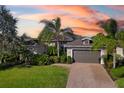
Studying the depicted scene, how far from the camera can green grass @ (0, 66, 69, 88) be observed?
20.0 m

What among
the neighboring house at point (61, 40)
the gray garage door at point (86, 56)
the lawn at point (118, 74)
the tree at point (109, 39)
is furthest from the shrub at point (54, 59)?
the lawn at point (118, 74)

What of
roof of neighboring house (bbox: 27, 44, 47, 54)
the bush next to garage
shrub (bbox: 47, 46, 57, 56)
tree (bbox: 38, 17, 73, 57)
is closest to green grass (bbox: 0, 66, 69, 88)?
the bush next to garage

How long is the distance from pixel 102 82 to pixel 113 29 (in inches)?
99.9

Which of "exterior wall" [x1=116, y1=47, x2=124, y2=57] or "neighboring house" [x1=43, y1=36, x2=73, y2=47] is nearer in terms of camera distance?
"exterior wall" [x1=116, y1=47, x2=124, y2=57]

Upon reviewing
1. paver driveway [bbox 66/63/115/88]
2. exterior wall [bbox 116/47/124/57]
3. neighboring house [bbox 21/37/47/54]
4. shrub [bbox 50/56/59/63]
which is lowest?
paver driveway [bbox 66/63/115/88]

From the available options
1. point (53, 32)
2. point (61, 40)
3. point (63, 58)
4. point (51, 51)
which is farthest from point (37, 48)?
point (63, 58)

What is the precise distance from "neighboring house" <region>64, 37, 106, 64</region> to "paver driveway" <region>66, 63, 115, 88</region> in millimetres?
263

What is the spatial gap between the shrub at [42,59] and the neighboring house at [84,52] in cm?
115

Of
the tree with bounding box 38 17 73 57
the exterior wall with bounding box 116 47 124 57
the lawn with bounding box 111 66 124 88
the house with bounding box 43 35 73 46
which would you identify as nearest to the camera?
the lawn with bounding box 111 66 124 88

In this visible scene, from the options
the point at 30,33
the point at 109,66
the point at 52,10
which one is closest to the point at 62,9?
the point at 52,10

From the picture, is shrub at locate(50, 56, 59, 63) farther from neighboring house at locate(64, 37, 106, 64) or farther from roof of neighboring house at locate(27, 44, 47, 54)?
neighboring house at locate(64, 37, 106, 64)

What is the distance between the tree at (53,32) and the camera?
2078cm

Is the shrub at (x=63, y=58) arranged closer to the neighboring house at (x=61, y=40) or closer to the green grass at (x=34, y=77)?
the green grass at (x=34, y=77)
